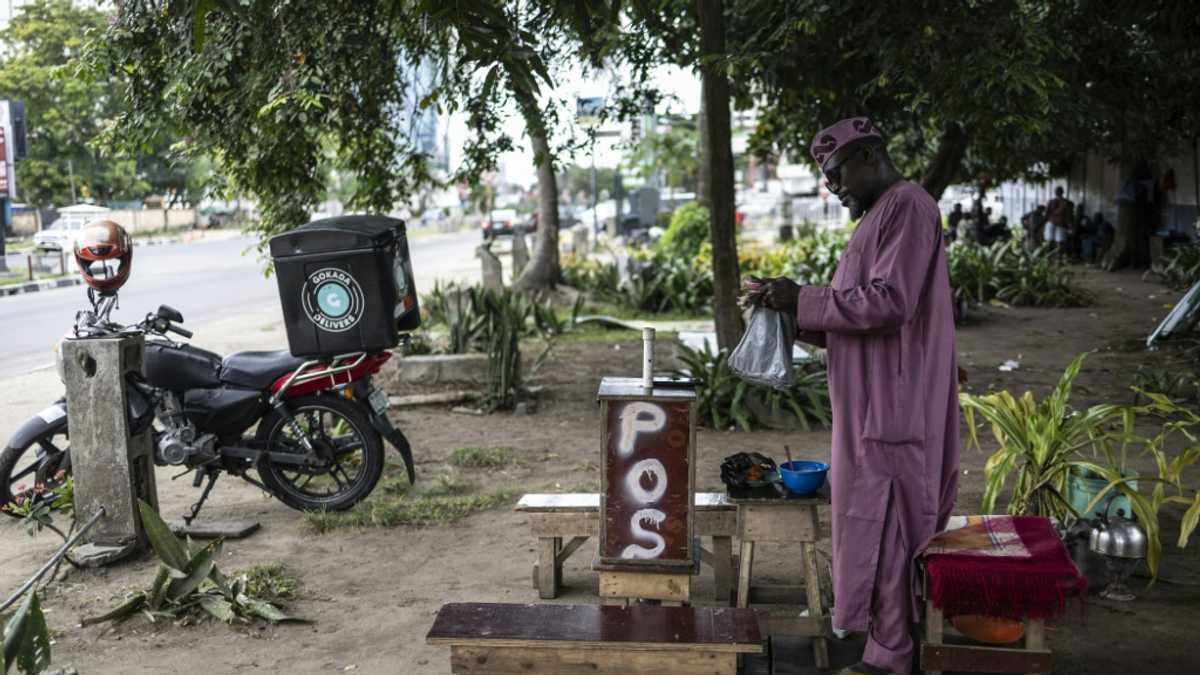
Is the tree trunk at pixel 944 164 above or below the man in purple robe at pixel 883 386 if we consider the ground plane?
above

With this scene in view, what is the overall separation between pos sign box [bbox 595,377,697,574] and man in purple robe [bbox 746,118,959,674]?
557 mm

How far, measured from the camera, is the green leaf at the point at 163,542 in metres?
4.87

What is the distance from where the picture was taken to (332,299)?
619 centimetres

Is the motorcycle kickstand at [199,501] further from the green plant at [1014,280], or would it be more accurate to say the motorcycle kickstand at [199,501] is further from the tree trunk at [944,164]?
the green plant at [1014,280]

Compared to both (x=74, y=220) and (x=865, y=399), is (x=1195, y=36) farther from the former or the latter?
(x=74, y=220)

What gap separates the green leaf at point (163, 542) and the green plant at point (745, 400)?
4427 mm

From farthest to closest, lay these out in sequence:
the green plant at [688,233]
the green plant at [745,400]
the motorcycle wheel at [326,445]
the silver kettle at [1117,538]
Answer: the green plant at [688,233]
the green plant at [745,400]
the motorcycle wheel at [326,445]
the silver kettle at [1117,538]

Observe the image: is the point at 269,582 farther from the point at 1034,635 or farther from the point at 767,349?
the point at 1034,635

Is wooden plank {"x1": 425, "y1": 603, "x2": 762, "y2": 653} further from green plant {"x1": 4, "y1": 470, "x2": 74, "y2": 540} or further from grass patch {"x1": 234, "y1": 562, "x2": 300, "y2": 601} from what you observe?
green plant {"x1": 4, "y1": 470, "x2": 74, "y2": 540}

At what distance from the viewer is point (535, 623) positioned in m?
3.96

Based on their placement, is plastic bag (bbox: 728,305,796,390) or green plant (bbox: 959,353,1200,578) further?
green plant (bbox: 959,353,1200,578)

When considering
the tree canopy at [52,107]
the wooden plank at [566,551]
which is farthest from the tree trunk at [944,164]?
the tree canopy at [52,107]

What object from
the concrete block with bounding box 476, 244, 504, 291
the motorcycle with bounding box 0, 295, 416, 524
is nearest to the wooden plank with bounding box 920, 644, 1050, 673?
the motorcycle with bounding box 0, 295, 416, 524

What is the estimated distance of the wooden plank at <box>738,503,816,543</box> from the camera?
4234 mm
